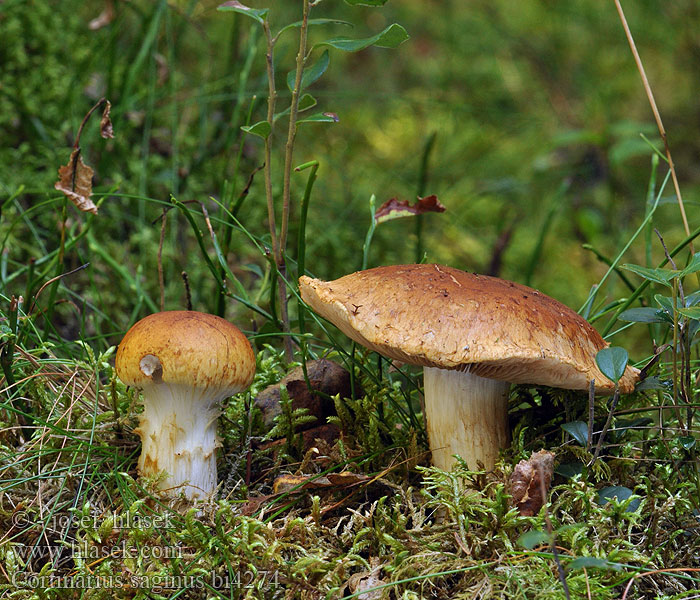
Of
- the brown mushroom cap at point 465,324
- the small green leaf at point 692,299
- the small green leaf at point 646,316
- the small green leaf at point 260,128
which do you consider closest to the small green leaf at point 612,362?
the brown mushroom cap at point 465,324

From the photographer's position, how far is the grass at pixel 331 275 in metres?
1.34

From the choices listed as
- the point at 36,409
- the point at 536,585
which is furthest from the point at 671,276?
the point at 36,409

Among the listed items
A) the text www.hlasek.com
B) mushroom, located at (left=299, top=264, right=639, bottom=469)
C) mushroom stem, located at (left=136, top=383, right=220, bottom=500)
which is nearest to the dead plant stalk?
mushroom, located at (left=299, top=264, right=639, bottom=469)

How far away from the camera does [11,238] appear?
106 inches

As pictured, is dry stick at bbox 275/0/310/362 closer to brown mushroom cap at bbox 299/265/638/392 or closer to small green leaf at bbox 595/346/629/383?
brown mushroom cap at bbox 299/265/638/392

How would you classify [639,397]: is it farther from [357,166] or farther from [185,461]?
[357,166]

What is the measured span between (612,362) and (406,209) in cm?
80

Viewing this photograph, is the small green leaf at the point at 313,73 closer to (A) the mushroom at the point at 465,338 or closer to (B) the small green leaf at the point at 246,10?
(B) the small green leaf at the point at 246,10

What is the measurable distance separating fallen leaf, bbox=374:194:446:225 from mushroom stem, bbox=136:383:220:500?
78 centimetres

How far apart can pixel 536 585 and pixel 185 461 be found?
843mm

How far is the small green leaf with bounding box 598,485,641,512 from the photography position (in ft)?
4.61

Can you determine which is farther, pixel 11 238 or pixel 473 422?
pixel 11 238

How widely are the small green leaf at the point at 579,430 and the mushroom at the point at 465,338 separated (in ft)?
0.31

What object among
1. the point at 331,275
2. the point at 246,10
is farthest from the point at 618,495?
the point at 331,275
